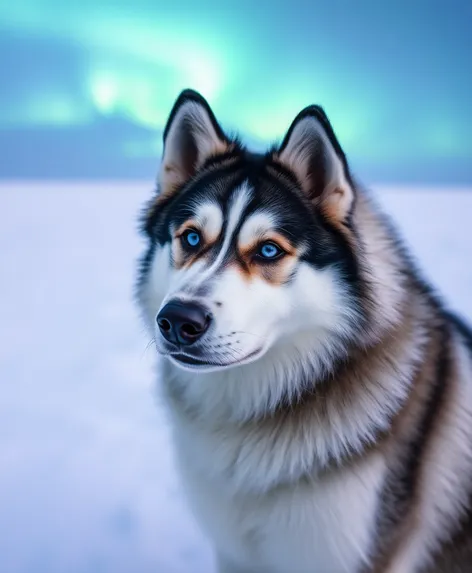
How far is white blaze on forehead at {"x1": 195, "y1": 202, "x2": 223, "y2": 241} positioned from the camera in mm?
1215

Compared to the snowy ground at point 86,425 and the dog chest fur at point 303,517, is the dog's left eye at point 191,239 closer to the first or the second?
the snowy ground at point 86,425

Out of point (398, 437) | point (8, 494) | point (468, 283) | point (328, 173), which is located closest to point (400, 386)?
point (398, 437)

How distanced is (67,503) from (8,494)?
0.65ft

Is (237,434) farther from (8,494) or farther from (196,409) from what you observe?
(8,494)

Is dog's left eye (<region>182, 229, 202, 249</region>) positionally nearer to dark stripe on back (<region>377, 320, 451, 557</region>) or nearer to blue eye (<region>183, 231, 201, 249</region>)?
blue eye (<region>183, 231, 201, 249</region>)

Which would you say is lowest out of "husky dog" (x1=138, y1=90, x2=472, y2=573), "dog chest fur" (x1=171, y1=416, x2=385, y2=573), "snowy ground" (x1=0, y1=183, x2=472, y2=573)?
"snowy ground" (x1=0, y1=183, x2=472, y2=573)

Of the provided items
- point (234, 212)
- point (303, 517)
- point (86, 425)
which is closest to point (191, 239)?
point (234, 212)

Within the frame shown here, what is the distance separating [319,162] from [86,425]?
150cm

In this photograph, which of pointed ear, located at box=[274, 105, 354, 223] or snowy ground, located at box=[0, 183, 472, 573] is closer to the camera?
pointed ear, located at box=[274, 105, 354, 223]

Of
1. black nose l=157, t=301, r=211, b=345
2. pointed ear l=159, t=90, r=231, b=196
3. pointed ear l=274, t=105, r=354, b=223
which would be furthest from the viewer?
pointed ear l=159, t=90, r=231, b=196

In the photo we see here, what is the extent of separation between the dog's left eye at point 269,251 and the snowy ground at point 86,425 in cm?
43

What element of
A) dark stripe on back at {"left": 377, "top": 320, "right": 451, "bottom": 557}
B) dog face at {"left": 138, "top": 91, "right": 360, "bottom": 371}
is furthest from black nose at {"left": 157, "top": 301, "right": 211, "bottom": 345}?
dark stripe on back at {"left": 377, "top": 320, "right": 451, "bottom": 557}

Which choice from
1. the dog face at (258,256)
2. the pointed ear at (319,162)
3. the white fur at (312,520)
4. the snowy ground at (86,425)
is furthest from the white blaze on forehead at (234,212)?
the white fur at (312,520)

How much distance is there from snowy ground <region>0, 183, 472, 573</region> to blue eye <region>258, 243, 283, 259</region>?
43 centimetres
